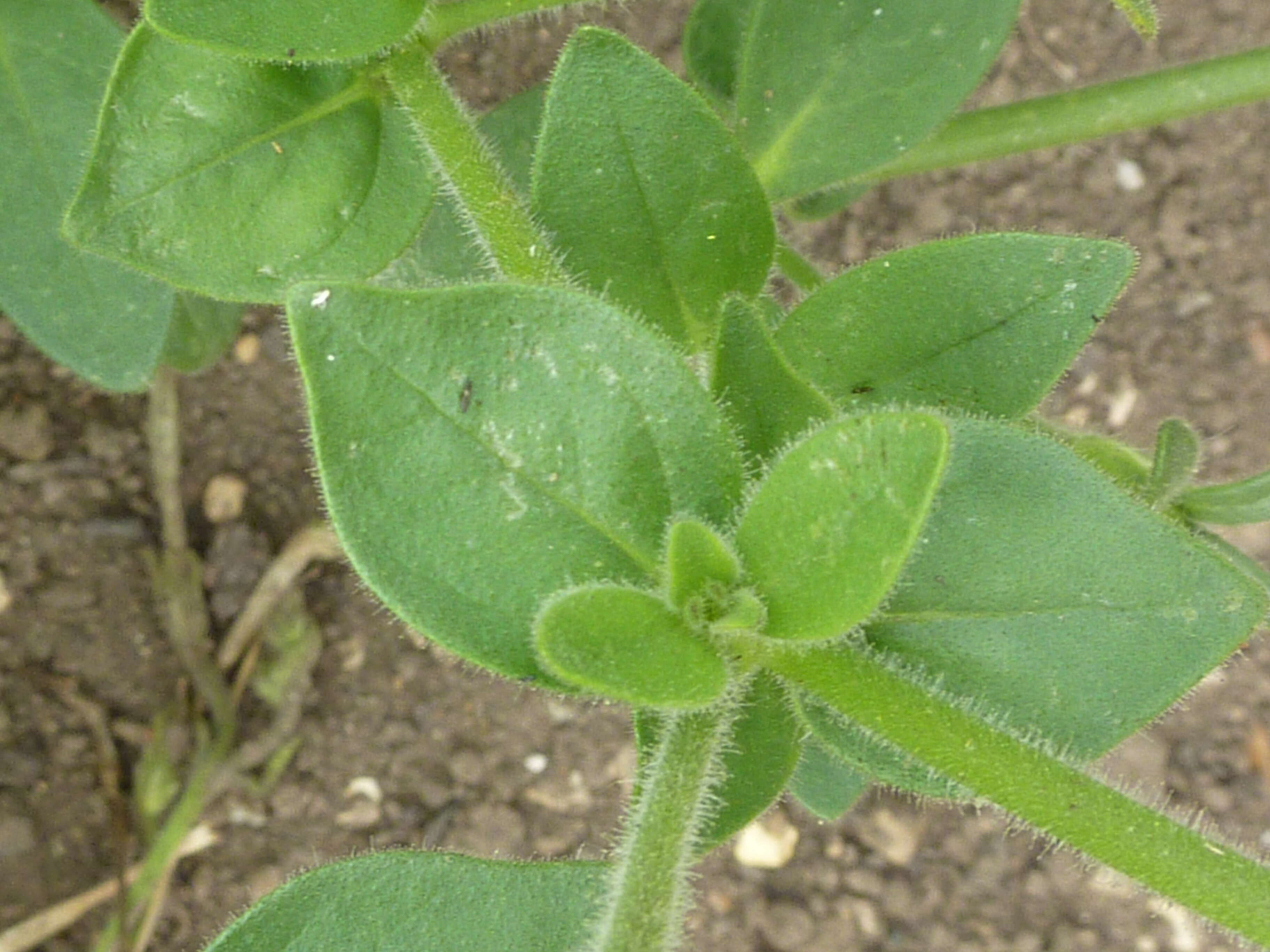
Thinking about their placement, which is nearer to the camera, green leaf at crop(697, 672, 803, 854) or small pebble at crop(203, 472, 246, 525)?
green leaf at crop(697, 672, 803, 854)

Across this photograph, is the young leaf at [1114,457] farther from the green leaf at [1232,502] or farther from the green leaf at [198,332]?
the green leaf at [198,332]

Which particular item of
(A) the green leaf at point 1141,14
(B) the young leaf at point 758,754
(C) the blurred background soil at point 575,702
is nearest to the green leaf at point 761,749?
(B) the young leaf at point 758,754

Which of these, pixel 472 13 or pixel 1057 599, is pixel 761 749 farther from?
pixel 472 13

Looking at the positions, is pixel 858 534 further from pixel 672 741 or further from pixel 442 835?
pixel 442 835

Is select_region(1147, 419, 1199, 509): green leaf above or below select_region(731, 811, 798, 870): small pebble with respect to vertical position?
above

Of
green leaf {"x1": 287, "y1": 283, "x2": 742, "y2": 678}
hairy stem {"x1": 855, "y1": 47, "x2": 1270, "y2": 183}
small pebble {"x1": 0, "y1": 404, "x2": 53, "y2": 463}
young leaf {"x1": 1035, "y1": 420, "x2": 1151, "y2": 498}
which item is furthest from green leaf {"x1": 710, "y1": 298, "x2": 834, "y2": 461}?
small pebble {"x1": 0, "y1": 404, "x2": 53, "y2": 463}

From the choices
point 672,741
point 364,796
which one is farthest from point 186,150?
point 364,796

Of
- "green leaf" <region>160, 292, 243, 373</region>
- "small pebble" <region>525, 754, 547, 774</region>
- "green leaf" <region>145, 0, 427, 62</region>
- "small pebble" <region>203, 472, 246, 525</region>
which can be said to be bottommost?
"small pebble" <region>525, 754, 547, 774</region>

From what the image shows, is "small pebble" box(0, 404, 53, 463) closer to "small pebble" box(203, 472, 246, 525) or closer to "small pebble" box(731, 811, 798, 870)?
"small pebble" box(203, 472, 246, 525)

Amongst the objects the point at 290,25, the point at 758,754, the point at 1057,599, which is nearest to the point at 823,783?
the point at 758,754
